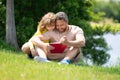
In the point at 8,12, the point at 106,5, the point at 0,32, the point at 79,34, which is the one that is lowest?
the point at 106,5

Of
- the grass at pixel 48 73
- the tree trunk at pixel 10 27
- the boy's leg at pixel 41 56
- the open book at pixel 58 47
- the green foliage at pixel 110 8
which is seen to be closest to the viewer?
the grass at pixel 48 73

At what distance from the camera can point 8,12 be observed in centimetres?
1570

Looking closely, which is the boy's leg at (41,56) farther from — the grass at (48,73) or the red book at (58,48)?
the grass at (48,73)

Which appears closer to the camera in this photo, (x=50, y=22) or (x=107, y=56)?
(x=50, y=22)

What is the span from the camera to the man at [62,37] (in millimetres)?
10133

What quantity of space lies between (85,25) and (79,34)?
801 centimetres

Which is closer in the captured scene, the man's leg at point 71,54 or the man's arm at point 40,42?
the man's arm at point 40,42

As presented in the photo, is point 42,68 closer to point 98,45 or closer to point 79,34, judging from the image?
point 79,34

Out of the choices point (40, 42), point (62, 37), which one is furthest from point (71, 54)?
point (40, 42)

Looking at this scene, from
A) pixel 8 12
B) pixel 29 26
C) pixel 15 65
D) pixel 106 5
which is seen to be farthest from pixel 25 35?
pixel 106 5

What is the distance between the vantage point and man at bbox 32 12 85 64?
10.1 metres

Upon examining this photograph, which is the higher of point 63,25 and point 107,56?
point 63,25

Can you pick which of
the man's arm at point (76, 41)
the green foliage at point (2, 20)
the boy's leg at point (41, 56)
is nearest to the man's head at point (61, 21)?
the man's arm at point (76, 41)

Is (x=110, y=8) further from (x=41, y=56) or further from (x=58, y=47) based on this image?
(x=41, y=56)
